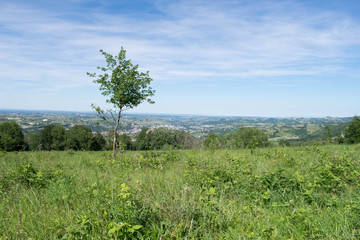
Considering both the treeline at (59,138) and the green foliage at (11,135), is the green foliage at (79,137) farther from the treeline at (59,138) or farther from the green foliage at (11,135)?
the green foliage at (11,135)

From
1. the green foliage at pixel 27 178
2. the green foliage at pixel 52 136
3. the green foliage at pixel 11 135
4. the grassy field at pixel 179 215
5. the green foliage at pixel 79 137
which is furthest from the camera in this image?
the green foliage at pixel 52 136

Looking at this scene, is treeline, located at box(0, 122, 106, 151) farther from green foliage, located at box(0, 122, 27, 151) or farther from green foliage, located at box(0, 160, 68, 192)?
green foliage, located at box(0, 160, 68, 192)

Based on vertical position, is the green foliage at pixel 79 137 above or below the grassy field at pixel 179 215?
below

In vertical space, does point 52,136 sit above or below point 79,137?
below

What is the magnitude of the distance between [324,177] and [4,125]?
5181 cm

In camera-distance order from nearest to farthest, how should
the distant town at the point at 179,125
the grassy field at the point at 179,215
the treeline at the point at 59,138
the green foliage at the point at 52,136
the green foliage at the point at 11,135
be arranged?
1. the grassy field at the point at 179,215
2. the distant town at the point at 179,125
3. the green foliage at the point at 11,135
4. the treeline at the point at 59,138
5. the green foliage at the point at 52,136

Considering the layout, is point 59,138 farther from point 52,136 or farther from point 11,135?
point 11,135

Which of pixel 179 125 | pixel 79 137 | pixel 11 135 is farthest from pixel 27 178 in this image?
pixel 11 135

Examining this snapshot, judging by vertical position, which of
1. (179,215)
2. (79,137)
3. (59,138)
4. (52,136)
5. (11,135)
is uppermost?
(179,215)

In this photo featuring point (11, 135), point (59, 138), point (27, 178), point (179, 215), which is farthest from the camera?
point (59, 138)

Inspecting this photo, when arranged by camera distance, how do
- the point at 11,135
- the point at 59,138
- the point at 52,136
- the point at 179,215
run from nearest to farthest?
the point at 179,215 → the point at 11,135 → the point at 59,138 → the point at 52,136

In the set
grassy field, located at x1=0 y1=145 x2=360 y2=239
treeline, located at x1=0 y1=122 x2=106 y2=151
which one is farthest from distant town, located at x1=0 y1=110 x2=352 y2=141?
grassy field, located at x1=0 y1=145 x2=360 y2=239

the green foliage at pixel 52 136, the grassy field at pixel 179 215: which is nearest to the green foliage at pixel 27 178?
the grassy field at pixel 179 215

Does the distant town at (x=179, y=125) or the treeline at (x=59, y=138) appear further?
the treeline at (x=59, y=138)
